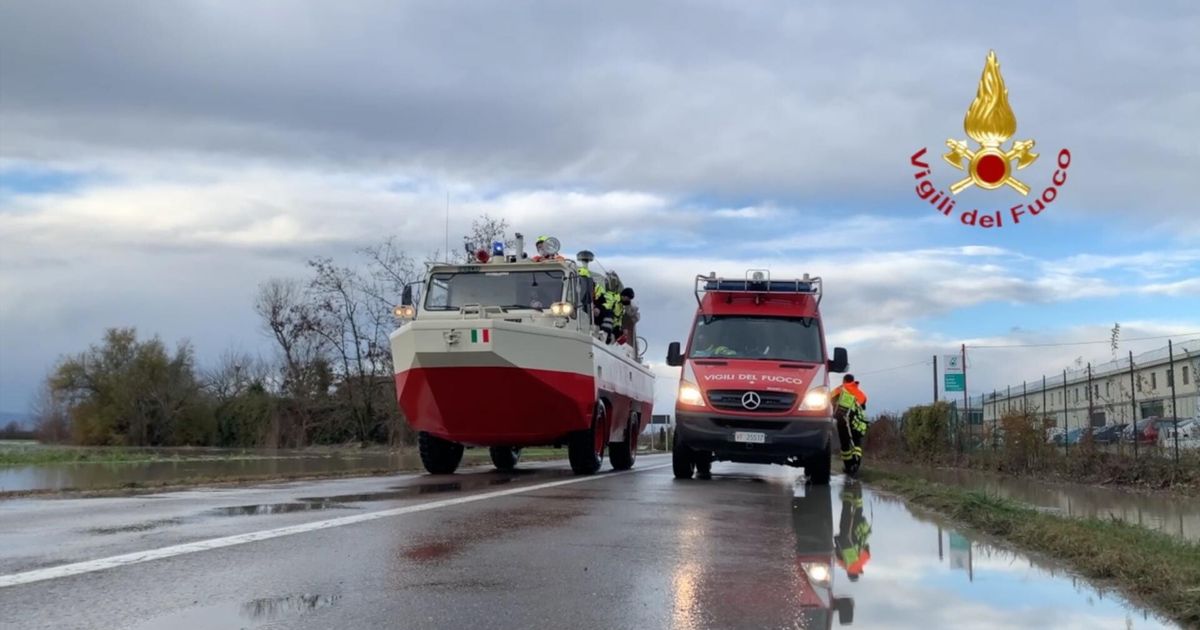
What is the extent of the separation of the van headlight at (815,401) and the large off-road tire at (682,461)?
1791 mm

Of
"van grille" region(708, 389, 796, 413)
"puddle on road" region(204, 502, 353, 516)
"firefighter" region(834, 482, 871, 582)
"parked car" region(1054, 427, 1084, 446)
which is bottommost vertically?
"firefighter" region(834, 482, 871, 582)

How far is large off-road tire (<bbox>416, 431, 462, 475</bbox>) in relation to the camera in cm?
1603

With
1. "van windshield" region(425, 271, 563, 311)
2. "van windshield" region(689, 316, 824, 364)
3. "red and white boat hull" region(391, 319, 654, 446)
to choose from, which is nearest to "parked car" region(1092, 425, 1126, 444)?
"van windshield" region(689, 316, 824, 364)

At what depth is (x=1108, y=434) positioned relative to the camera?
15938 mm

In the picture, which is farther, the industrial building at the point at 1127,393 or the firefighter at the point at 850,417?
the firefighter at the point at 850,417

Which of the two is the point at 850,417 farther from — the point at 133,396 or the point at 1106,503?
the point at 133,396

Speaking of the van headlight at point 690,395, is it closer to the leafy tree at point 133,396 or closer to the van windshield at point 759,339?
the van windshield at point 759,339

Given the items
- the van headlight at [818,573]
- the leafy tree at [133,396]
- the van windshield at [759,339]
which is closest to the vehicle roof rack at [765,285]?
the van windshield at [759,339]

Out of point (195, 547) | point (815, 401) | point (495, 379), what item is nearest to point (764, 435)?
point (815, 401)

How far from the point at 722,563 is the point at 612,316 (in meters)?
10.3

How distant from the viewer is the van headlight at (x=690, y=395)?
14117 millimetres

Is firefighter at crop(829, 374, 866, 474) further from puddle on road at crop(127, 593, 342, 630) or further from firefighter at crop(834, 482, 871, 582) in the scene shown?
puddle on road at crop(127, 593, 342, 630)

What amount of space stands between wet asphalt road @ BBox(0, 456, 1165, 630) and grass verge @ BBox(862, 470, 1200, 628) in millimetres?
247

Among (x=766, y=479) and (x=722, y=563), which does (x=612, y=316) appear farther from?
(x=722, y=563)
